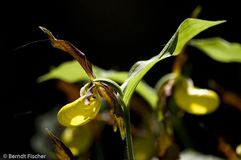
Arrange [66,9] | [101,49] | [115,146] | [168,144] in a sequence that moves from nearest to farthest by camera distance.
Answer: [168,144], [115,146], [101,49], [66,9]

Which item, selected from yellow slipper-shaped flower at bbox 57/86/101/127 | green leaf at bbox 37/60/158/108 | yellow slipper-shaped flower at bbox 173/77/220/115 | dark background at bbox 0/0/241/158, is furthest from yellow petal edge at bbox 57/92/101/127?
dark background at bbox 0/0/241/158

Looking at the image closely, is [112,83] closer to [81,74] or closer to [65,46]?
[65,46]

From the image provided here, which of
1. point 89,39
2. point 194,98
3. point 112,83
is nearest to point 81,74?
point 194,98

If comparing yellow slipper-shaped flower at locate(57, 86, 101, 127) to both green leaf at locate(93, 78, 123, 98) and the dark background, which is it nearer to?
green leaf at locate(93, 78, 123, 98)

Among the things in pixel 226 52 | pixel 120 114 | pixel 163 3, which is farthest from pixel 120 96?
pixel 163 3

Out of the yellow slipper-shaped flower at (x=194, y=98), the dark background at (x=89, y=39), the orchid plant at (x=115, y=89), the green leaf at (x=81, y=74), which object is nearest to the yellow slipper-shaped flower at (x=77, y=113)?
the orchid plant at (x=115, y=89)

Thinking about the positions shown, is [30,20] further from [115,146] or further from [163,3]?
[115,146]

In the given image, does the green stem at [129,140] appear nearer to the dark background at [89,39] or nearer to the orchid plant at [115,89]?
the orchid plant at [115,89]
